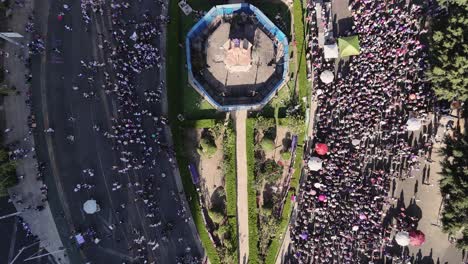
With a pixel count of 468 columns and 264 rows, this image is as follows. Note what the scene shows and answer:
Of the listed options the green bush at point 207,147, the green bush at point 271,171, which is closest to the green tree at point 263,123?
A: the green bush at point 271,171

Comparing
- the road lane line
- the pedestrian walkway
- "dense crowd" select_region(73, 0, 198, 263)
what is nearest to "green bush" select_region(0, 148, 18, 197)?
the road lane line

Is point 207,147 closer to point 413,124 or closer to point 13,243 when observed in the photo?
point 413,124

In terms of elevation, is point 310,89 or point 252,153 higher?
point 310,89

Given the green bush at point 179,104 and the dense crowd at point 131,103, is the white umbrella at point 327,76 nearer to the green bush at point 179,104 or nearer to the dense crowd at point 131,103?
the green bush at point 179,104

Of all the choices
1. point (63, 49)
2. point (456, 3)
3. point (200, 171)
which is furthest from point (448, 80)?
point (63, 49)

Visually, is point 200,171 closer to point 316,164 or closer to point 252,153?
point 252,153
